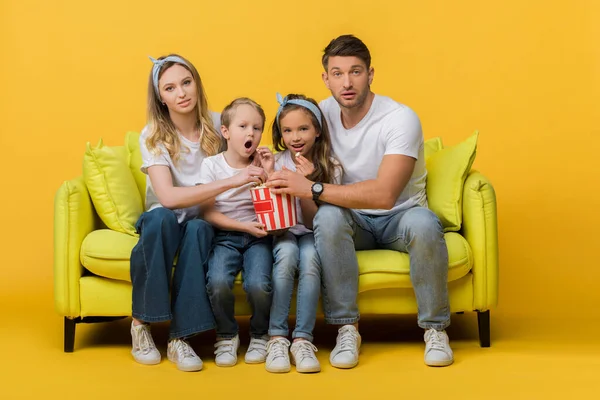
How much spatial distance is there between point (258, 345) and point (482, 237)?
938 millimetres

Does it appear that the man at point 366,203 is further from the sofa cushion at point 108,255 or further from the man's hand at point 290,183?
the sofa cushion at point 108,255

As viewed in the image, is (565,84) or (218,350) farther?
(565,84)

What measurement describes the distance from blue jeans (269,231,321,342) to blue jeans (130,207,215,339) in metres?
0.24

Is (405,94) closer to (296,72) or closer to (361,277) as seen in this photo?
(296,72)

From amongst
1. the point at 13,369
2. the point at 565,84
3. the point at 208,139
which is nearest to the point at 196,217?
the point at 208,139

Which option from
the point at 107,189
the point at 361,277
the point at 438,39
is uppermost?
the point at 438,39

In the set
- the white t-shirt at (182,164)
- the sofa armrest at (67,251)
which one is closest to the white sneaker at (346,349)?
the white t-shirt at (182,164)

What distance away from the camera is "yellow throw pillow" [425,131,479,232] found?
4.21 m

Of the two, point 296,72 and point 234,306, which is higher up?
point 296,72

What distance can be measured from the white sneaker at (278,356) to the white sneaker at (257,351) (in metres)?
0.05

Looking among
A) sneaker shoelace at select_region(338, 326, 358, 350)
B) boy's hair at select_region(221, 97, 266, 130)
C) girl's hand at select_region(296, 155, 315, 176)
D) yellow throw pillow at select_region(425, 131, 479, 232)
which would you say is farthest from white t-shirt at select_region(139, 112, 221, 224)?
yellow throw pillow at select_region(425, 131, 479, 232)

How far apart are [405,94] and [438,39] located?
0.32 metres

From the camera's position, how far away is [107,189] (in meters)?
4.22

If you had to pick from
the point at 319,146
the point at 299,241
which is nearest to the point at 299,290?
the point at 299,241
